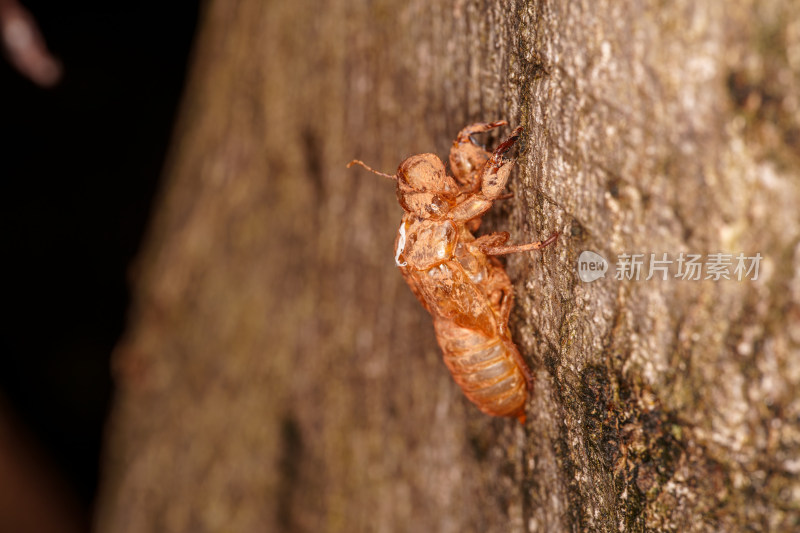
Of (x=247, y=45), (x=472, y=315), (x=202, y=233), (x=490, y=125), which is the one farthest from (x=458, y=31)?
(x=202, y=233)

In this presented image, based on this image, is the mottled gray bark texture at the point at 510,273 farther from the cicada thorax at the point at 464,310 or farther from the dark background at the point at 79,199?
the dark background at the point at 79,199

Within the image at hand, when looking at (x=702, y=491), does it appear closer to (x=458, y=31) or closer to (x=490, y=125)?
(x=490, y=125)

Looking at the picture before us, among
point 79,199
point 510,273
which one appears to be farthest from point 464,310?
point 79,199

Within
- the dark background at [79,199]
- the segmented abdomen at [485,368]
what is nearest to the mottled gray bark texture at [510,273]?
the segmented abdomen at [485,368]

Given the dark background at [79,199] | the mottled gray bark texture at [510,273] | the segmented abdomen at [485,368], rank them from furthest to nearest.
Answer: the dark background at [79,199], the segmented abdomen at [485,368], the mottled gray bark texture at [510,273]

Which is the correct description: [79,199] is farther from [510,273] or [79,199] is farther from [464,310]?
[510,273]

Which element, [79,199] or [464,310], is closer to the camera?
[464,310]
